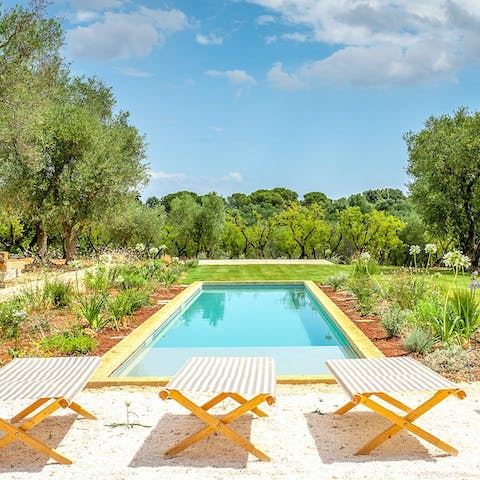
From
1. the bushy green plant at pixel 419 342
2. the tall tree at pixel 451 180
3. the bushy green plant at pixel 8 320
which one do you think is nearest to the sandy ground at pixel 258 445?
the bushy green plant at pixel 419 342

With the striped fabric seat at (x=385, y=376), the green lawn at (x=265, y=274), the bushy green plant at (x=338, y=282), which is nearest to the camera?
the striped fabric seat at (x=385, y=376)

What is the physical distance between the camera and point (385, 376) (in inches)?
168

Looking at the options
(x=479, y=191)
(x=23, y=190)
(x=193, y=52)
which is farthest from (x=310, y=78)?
(x=23, y=190)

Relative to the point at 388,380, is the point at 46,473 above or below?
below

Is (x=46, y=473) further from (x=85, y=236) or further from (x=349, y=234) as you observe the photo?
(x=349, y=234)

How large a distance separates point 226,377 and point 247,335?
18.1 feet

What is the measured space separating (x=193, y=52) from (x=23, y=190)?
8.03 meters

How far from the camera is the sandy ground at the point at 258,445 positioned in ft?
12.0

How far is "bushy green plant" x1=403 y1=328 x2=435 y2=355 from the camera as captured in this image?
662 cm

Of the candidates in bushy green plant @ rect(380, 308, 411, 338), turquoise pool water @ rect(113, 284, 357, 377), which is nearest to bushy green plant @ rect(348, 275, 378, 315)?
turquoise pool water @ rect(113, 284, 357, 377)

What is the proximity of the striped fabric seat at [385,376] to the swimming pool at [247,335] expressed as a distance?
2.17 meters

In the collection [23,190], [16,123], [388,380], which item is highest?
[16,123]

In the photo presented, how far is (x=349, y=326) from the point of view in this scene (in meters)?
8.65

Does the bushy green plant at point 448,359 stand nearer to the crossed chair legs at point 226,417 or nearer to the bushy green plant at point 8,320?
the crossed chair legs at point 226,417
